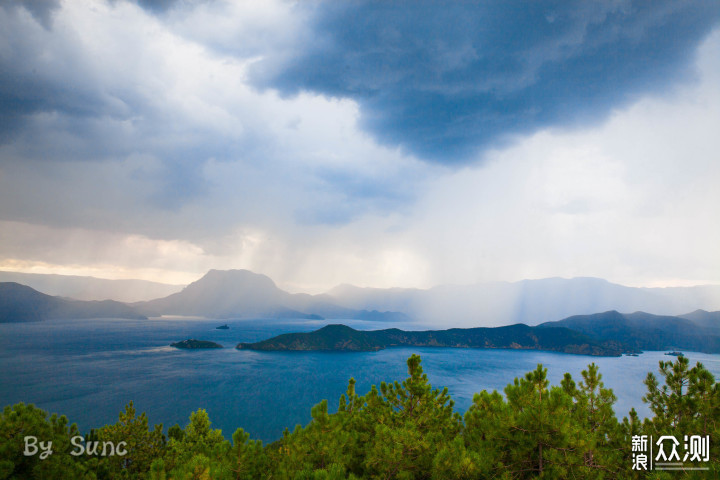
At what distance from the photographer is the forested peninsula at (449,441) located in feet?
23.8

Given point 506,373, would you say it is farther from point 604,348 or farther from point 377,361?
point 604,348

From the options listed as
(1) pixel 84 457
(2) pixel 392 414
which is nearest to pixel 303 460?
(2) pixel 392 414

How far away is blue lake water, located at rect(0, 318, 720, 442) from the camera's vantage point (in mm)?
66750

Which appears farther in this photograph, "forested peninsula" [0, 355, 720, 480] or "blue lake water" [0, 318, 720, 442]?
"blue lake water" [0, 318, 720, 442]

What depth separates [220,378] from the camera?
316 ft

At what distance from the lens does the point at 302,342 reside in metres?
169

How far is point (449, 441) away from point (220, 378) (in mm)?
105537

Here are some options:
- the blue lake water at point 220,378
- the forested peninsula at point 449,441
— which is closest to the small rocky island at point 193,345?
the blue lake water at point 220,378

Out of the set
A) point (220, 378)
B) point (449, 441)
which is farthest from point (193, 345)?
point (449, 441)

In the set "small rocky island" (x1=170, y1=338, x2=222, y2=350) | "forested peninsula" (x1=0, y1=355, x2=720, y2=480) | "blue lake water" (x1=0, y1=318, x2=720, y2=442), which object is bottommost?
"small rocky island" (x1=170, y1=338, x2=222, y2=350)

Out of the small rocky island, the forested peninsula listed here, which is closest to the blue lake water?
the small rocky island

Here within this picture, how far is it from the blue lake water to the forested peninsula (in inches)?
2111

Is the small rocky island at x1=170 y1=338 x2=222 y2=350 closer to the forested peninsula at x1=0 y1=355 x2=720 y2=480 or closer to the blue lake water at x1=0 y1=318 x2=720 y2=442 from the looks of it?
the blue lake water at x1=0 y1=318 x2=720 y2=442

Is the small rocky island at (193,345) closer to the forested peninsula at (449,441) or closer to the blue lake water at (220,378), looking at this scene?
the blue lake water at (220,378)
